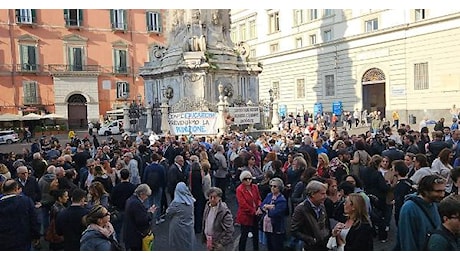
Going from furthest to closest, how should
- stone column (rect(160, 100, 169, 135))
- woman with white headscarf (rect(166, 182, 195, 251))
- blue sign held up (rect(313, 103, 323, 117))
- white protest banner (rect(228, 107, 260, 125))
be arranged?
blue sign held up (rect(313, 103, 323, 117))
stone column (rect(160, 100, 169, 135))
white protest banner (rect(228, 107, 260, 125))
woman with white headscarf (rect(166, 182, 195, 251))

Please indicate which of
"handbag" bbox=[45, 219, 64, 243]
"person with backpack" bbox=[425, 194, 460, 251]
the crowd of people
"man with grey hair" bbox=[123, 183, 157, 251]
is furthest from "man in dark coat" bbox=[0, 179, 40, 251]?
"person with backpack" bbox=[425, 194, 460, 251]

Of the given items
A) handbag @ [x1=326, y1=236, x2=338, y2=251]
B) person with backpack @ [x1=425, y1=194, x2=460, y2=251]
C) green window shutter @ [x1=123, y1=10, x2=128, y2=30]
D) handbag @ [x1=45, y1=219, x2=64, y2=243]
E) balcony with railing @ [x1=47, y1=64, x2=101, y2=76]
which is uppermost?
green window shutter @ [x1=123, y1=10, x2=128, y2=30]

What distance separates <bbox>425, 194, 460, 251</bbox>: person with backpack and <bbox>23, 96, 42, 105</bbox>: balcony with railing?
1666 inches

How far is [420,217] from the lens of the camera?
4266 millimetres

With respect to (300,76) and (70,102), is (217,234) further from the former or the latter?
(70,102)

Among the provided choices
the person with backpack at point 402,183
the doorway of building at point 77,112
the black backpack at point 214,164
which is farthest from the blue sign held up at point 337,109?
the person with backpack at point 402,183

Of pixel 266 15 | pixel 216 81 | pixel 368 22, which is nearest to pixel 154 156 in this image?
pixel 216 81

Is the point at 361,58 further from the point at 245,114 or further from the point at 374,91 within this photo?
the point at 245,114

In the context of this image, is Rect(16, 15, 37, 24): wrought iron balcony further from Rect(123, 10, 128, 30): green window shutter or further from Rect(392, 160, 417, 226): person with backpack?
Rect(392, 160, 417, 226): person with backpack

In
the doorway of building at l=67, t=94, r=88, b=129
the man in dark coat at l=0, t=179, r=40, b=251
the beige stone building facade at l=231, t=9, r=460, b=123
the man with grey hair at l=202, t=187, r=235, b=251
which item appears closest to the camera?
the man in dark coat at l=0, t=179, r=40, b=251

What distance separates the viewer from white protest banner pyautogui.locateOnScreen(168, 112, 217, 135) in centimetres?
1712

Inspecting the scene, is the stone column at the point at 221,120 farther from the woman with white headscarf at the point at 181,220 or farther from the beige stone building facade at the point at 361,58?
the beige stone building facade at the point at 361,58

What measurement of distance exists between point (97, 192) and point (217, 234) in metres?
1.88

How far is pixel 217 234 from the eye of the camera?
5949 millimetres
